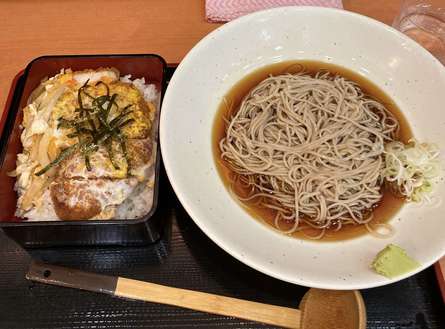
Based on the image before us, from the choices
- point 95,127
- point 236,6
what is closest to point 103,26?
point 236,6

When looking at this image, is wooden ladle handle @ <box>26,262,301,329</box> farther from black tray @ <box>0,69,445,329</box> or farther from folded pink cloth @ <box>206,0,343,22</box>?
folded pink cloth @ <box>206,0,343,22</box>

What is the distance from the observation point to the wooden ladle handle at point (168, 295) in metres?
1.47

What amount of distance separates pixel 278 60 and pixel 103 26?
3.52ft

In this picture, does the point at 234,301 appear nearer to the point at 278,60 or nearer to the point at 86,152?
the point at 86,152

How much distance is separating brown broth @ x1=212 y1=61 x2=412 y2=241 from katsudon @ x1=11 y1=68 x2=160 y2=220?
0.31 m

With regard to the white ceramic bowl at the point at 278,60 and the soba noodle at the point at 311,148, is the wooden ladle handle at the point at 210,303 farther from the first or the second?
the soba noodle at the point at 311,148

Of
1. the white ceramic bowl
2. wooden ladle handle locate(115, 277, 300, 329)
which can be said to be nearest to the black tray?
wooden ladle handle locate(115, 277, 300, 329)

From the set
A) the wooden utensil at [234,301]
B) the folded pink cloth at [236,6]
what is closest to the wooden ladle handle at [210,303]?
the wooden utensil at [234,301]

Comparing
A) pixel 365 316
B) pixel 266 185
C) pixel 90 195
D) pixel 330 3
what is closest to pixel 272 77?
pixel 266 185

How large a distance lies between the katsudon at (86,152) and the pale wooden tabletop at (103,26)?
0.49 m

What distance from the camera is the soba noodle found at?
177 cm

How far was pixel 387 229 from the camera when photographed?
1612 mm

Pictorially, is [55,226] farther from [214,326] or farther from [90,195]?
[214,326]

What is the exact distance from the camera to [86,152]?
167 cm
